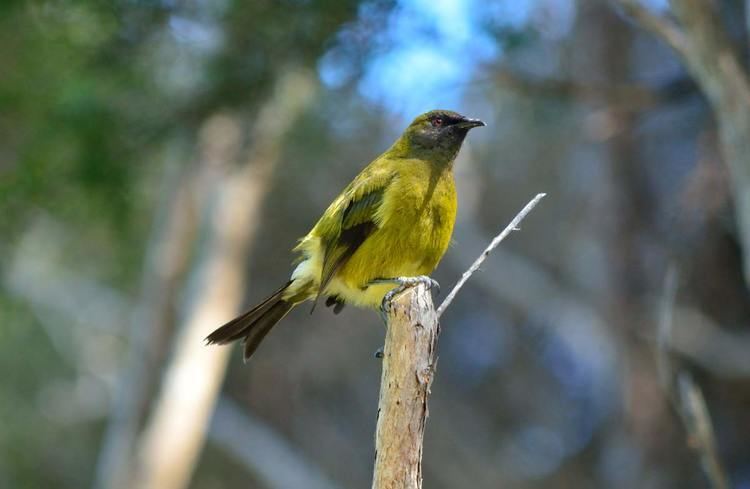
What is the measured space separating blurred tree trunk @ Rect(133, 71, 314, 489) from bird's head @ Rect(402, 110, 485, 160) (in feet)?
13.8

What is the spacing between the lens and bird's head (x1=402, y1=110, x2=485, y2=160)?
16.2ft

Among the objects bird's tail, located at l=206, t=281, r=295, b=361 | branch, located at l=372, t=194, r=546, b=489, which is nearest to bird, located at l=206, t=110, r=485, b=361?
bird's tail, located at l=206, t=281, r=295, b=361

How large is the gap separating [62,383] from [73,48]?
10.4m

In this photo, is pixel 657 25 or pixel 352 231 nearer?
pixel 352 231

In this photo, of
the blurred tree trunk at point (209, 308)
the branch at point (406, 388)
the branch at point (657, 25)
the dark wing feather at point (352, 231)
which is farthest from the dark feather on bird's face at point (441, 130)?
the blurred tree trunk at point (209, 308)

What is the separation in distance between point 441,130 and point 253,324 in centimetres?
134

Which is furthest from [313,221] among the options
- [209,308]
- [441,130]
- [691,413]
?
[691,413]

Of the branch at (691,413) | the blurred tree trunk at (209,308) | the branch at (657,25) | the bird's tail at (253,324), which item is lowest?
the branch at (691,413)

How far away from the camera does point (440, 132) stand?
197 inches

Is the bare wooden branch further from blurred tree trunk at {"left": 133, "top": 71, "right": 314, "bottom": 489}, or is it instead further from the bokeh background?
blurred tree trunk at {"left": 133, "top": 71, "right": 314, "bottom": 489}

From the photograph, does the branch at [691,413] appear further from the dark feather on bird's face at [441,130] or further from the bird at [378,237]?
the dark feather on bird's face at [441,130]

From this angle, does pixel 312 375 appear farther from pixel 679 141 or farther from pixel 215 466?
pixel 679 141

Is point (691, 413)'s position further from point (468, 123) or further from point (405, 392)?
point (468, 123)

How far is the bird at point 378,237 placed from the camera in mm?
4496
